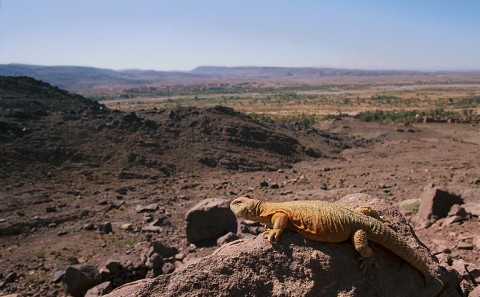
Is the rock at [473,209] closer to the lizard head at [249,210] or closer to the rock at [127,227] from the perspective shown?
the lizard head at [249,210]

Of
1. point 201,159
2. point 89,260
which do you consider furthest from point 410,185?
point 89,260

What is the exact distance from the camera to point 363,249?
168 inches

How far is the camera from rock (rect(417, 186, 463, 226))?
1073 cm

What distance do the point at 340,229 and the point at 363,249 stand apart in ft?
0.95

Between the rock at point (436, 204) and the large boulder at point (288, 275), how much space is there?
6798 millimetres

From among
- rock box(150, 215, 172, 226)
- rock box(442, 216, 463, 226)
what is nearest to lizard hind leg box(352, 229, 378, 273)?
rock box(442, 216, 463, 226)

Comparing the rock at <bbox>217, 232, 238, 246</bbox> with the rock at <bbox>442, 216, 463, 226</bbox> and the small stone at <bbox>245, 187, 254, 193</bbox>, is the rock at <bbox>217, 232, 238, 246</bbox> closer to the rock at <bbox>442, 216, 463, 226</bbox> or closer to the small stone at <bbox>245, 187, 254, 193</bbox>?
the rock at <bbox>442, 216, 463, 226</bbox>

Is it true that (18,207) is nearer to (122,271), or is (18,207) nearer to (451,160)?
(122,271)

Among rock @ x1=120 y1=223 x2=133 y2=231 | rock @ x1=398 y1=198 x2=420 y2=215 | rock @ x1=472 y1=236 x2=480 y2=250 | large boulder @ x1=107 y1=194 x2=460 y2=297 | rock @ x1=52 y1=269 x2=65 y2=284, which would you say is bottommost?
rock @ x1=120 y1=223 x2=133 y2=231

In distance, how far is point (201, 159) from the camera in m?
21.7

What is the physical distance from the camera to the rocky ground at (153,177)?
9.73 meters

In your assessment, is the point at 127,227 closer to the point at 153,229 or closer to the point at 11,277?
→ the point at 153,229

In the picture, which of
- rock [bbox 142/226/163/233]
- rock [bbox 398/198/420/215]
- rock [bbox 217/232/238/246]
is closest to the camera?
rock [bbox 217/232/238/246]

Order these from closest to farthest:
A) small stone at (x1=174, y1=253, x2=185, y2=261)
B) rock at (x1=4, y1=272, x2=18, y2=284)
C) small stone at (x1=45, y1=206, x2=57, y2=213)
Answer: rock at (x1=4, y1=272, x2=18, y2=284), small stone at (x1=174, y1=253, x2=185, y2=261), small stone at (x1=45, y1=206, x2=57, y2=213)
